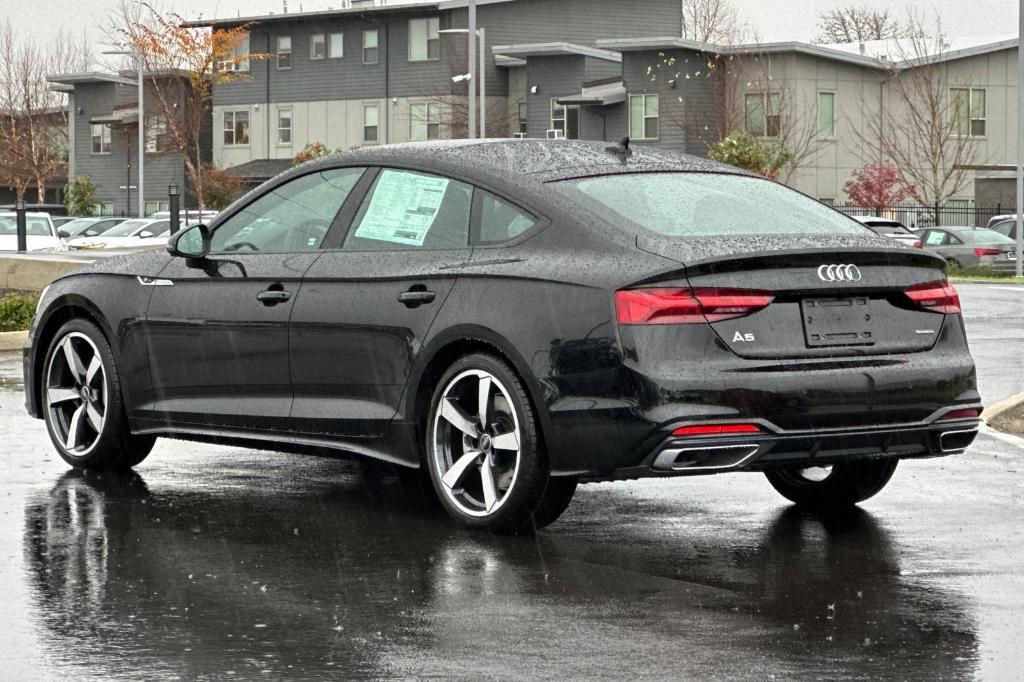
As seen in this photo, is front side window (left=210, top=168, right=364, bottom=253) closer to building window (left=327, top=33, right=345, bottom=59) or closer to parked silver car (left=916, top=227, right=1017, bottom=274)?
parked silver car (left=916, top=227, right=1017, bottom=274)

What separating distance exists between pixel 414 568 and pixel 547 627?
3.62 feet

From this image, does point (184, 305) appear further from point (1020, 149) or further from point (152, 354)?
point (1020, 149)

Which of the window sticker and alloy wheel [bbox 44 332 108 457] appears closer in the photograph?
the window sticker

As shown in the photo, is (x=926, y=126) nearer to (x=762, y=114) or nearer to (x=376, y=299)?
(x=762, y=114)

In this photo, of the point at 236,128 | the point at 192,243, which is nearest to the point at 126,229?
the point at 236,128

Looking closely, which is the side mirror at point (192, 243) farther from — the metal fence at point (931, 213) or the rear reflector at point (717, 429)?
the metal fence at point (931, 213)

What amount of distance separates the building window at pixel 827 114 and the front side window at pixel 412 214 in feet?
183

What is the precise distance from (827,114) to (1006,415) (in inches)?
2043

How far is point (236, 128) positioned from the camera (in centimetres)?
7919

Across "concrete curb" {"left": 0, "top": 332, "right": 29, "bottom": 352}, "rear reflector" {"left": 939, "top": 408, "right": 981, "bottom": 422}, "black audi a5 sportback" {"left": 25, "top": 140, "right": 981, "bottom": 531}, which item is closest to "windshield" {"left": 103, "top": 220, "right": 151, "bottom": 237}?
"concrete curb" {"left": 0, "top": 332, "right": 29, "bottom": 352}

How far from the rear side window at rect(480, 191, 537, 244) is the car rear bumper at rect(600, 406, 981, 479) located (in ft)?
3.66

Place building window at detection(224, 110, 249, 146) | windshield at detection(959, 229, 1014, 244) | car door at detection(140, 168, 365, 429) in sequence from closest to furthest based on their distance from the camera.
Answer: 1. car door at detection(140, 168, 365, 429)
2. windshield at detection(959, 229, 1014, 244)
3. building window at detection(224, 110, 249, 146)

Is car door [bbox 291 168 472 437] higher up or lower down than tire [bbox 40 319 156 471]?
higher up

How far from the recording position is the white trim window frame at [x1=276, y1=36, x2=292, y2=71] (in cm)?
7756
